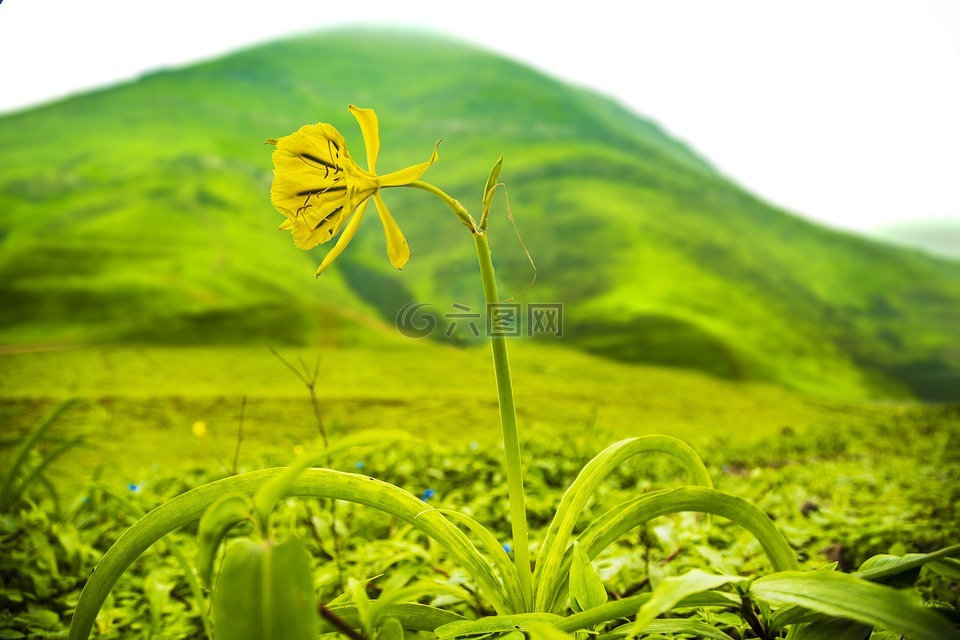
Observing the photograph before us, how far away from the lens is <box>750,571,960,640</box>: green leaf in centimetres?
38

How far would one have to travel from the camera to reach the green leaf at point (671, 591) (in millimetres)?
384

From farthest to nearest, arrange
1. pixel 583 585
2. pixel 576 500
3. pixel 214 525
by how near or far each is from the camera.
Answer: pixel 576 500 < pixel 583 585 < pixel 214 525

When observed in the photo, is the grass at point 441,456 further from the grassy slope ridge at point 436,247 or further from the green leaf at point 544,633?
the grassy slope ridge at point 436,247

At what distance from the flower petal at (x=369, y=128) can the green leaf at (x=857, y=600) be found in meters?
0.56

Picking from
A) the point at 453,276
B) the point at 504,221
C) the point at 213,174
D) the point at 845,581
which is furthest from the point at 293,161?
the point at 213,174

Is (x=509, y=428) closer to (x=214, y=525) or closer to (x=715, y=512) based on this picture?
(x=715, y=512)

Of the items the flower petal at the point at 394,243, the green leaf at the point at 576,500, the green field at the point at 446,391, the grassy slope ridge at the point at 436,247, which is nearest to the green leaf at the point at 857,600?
the green field at the point at 446,391

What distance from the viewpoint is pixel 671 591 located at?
1.37ft

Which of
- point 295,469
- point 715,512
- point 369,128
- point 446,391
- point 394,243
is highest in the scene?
point 369,128

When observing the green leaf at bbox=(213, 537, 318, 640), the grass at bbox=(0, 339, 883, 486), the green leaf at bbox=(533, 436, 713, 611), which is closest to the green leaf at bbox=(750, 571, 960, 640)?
the green leaf at bbox=(533, 436, 713, 611)

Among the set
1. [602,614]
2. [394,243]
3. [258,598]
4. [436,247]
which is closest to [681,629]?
[602,614]

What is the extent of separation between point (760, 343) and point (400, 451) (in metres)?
4.11

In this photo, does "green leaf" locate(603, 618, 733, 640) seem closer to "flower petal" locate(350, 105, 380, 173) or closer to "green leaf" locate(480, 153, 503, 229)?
"green leaf" locate(480, 153, 503, 229)

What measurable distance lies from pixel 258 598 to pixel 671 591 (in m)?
0.28
